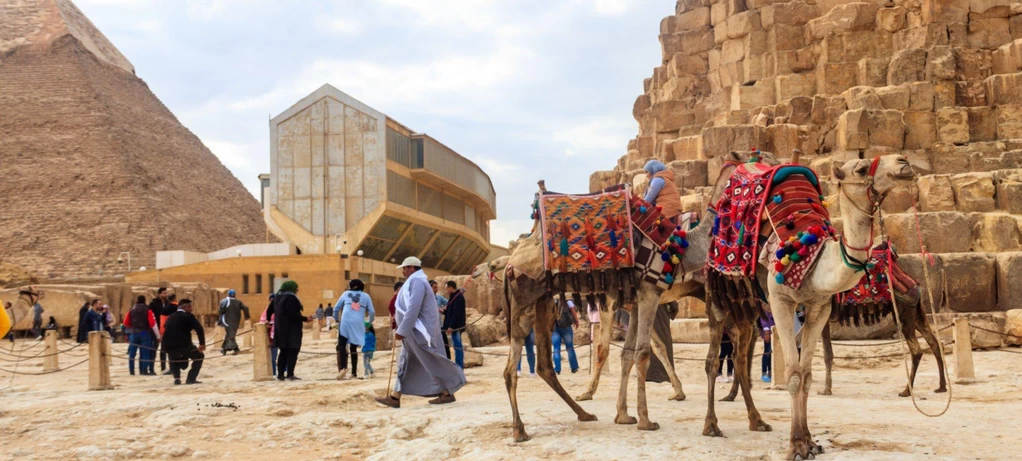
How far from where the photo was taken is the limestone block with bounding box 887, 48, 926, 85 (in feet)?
82.6

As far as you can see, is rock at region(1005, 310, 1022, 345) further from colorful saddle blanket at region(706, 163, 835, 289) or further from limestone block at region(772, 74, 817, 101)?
limestone block at region(772, 74, 817, 101)

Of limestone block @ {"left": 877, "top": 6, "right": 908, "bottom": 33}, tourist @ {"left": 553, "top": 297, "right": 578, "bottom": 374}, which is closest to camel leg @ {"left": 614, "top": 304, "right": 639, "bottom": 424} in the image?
tourist @ {"left": 553, "top": 297, "right": 578, "bottom": 374}

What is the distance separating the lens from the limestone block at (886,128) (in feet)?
76.4

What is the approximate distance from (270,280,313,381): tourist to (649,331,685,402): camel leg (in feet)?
17.1

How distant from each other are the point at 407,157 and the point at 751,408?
3793 centimetres

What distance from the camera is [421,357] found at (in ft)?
31.7

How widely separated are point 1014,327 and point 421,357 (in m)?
10.0

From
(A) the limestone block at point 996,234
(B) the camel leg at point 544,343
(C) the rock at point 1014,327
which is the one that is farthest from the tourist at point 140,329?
(A) the limestone block at point 996,234

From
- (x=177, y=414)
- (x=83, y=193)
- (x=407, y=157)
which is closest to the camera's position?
(x=177, y=414)

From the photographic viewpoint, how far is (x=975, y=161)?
22.6 metres

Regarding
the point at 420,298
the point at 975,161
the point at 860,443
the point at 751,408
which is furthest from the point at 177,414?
the point at 975,161

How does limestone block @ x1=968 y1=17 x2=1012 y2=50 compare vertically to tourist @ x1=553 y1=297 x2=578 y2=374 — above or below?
above

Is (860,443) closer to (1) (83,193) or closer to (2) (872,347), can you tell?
(2) (872,347)

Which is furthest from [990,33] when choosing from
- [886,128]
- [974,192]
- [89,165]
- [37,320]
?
[89,165]
